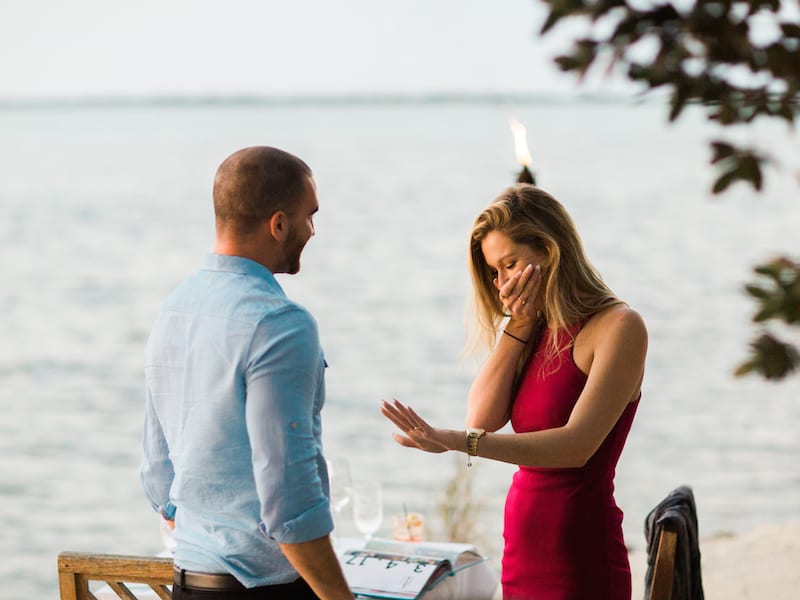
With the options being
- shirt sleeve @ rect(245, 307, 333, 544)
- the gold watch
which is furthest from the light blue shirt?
the gold watch

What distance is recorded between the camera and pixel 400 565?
104 inches

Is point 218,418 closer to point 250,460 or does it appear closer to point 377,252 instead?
point 250,460

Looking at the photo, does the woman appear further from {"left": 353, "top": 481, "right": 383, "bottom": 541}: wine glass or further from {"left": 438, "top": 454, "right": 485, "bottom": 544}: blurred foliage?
{"left": 438, "top": 454, "right": 485, "bottom": 544}: blurred foliage

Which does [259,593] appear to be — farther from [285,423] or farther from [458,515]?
[458,515]

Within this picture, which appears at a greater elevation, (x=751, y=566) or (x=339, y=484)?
(x=339, y=484)

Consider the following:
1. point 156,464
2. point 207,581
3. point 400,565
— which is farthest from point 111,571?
point 400,565

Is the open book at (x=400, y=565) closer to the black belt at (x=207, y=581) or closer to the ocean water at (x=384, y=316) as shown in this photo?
the black belt at (x=207, y=581)

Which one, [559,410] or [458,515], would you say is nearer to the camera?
[559,410]

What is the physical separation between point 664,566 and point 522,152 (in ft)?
3.39

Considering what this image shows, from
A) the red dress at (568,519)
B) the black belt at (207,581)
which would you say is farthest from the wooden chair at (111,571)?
the red dress at (568,519)

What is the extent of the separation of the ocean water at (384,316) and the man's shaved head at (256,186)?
0.76 m

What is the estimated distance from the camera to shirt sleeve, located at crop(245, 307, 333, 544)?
1.72m

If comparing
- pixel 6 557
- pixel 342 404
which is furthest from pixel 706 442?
pixel 6 557

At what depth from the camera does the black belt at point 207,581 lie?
6.10 feet
